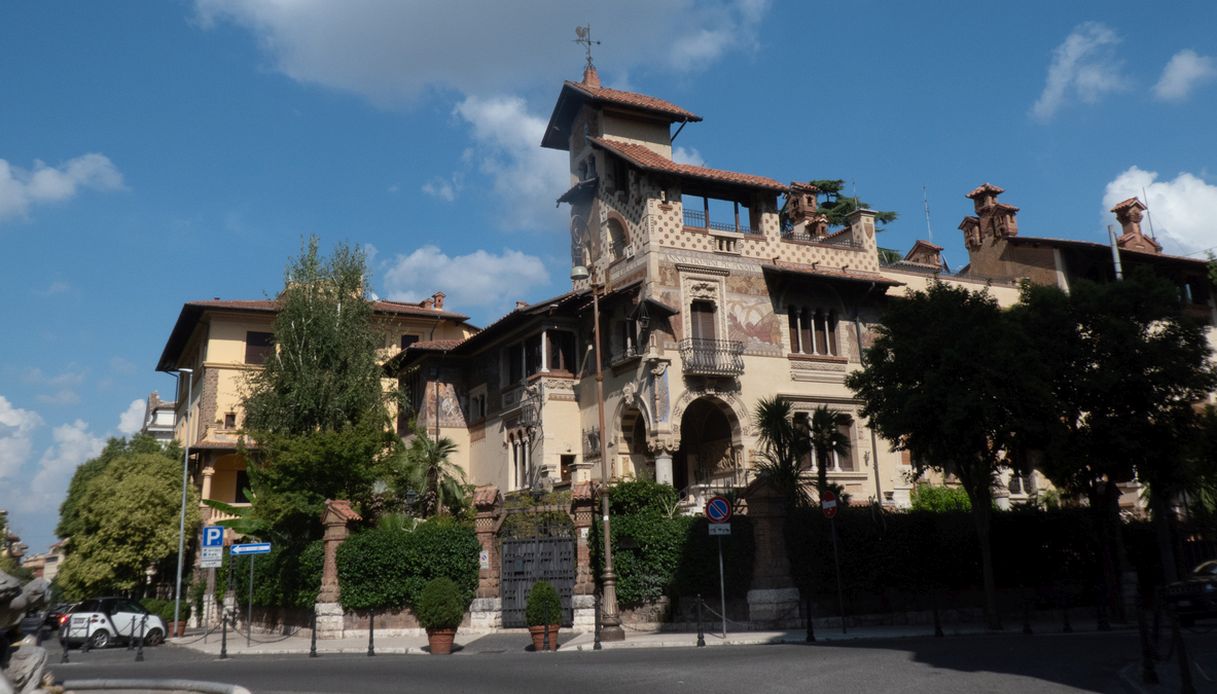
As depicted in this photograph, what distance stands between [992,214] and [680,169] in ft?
58.8

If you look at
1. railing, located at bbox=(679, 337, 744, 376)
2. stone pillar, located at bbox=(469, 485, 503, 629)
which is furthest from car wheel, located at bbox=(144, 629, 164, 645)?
railing, located at bbox=(679, 337, 744, 376)

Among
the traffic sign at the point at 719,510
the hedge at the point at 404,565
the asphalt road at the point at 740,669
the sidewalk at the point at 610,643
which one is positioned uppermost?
the traffic sign at the point at 719,510

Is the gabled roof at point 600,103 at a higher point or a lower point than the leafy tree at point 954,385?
higher

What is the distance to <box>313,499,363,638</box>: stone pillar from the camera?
2609cm

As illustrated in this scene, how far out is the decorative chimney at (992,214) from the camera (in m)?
42.6

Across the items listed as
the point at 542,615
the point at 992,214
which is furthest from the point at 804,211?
the point at 542,615

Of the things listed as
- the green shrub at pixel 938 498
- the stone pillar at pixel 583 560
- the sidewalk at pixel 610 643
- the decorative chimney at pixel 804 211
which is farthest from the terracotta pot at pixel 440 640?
the decorative chimney at pixel 804 211

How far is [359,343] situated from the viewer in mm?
37031

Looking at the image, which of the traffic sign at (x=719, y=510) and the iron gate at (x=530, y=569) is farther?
the iron gate at (x=530, y=569)

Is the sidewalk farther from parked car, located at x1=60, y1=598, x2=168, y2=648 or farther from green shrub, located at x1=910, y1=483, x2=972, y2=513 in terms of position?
green shrub, located at x1=910, y1=483, x2=972, y2=513

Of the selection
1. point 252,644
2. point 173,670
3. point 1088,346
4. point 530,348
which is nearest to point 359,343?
point 530,348

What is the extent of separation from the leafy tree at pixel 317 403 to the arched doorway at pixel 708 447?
35.6 feet

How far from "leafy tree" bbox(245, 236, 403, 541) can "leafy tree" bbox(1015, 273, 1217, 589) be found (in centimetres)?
2100

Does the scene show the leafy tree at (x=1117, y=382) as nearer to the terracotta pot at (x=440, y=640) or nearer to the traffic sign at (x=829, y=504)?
the traffic sign at (x=829, y=504)
